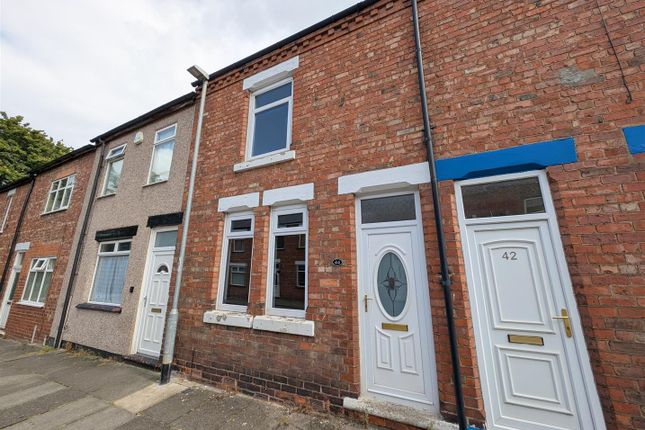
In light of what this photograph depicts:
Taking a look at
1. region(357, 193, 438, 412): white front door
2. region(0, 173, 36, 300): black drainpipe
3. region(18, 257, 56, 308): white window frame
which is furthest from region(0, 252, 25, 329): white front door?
region(357, 193, 438, 412): white front door

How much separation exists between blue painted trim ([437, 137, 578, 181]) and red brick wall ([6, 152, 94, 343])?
395 inches

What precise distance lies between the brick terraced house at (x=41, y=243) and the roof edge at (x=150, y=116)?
3.03ft

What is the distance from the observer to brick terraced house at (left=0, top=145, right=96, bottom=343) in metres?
7.87

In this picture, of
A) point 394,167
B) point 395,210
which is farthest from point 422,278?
point 394,167

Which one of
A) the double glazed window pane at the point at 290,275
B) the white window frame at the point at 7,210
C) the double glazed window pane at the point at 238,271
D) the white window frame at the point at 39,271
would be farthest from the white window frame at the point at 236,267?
the white window frame at the point at 7,210

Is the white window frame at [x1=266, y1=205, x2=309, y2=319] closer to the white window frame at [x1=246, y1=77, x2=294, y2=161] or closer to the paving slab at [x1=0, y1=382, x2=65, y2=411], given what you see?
the white window frame at [x1=246, y1=77, x2=294, y2=161]

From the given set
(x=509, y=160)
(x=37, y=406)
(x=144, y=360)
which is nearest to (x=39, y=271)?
(x=144, y=360)

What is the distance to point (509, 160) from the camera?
3.08 meters

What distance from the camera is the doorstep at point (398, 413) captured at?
286 cm

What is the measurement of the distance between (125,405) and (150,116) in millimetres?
6685

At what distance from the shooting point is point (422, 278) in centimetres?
338

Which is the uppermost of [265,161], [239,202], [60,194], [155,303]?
[60,194]

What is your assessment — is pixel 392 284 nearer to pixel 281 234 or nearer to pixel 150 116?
pixel 281 234

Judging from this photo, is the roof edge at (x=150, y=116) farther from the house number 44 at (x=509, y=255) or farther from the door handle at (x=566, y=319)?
the door handle at (x=566, y=319)
